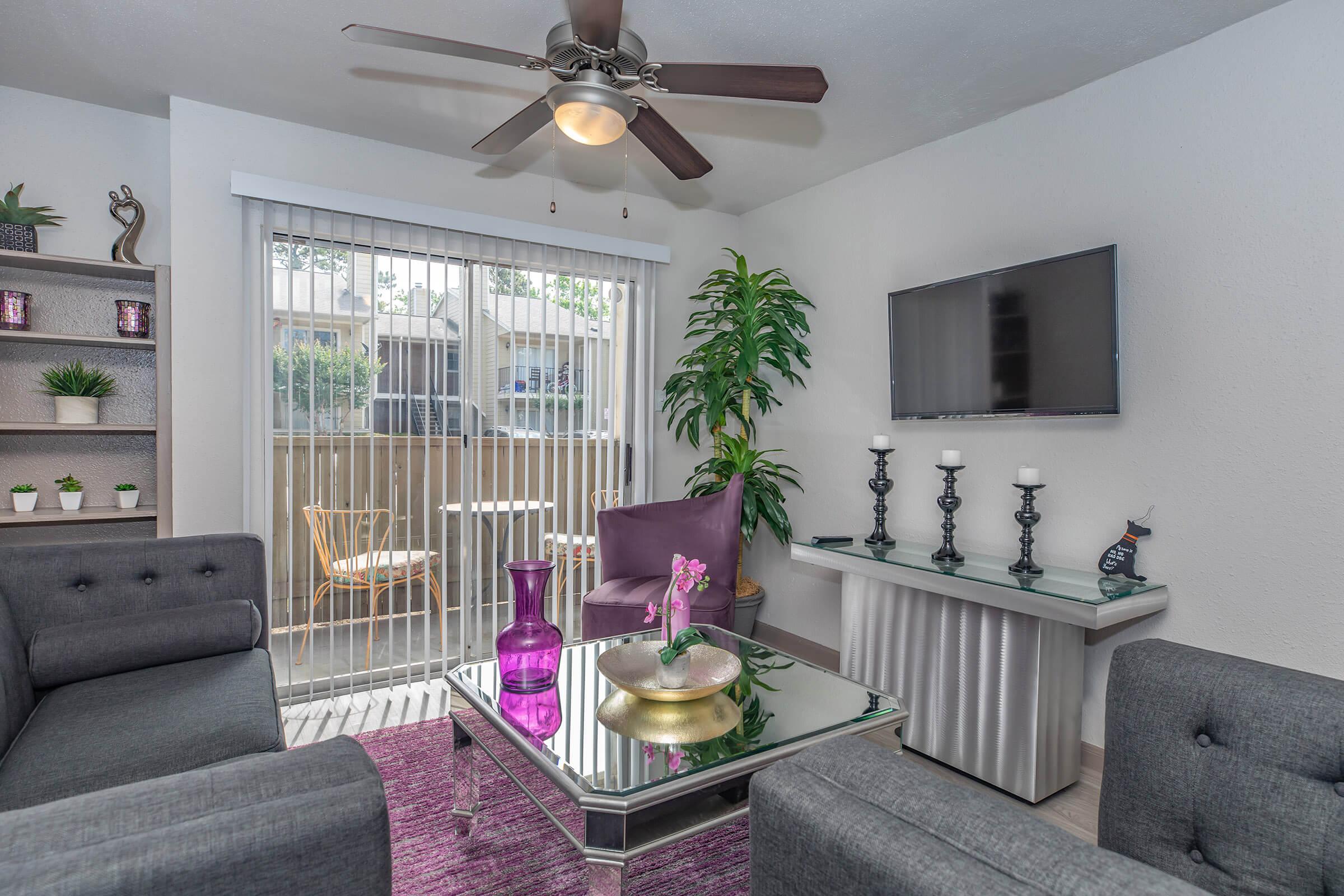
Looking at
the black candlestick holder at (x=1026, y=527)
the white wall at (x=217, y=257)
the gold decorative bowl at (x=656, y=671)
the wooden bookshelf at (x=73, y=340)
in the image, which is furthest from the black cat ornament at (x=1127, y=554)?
the wooden bookshelf at (x=73, y=340)

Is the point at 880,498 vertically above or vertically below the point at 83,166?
below

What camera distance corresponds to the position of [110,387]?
285 centimetres

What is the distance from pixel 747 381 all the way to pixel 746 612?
1.27 m

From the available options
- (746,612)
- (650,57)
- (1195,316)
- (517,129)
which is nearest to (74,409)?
(517,129)

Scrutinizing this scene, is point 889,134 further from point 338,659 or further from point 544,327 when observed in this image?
point 338,659

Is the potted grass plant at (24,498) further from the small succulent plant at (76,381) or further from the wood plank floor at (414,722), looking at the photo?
the wood plank floor at (414,722)

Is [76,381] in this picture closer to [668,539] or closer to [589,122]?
[589,122]

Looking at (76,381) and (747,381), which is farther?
(747,381)

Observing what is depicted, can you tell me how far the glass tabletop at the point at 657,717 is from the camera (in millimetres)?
1496

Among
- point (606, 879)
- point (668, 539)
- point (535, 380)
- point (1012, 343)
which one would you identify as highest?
point (1012, 343)

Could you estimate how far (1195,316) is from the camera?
229 centimetres

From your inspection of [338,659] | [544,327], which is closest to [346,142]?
[544,327]

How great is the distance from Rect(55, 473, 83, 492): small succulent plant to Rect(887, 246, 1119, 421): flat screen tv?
3479 millimetres

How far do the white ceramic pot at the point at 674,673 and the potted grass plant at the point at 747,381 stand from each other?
1727 mm
